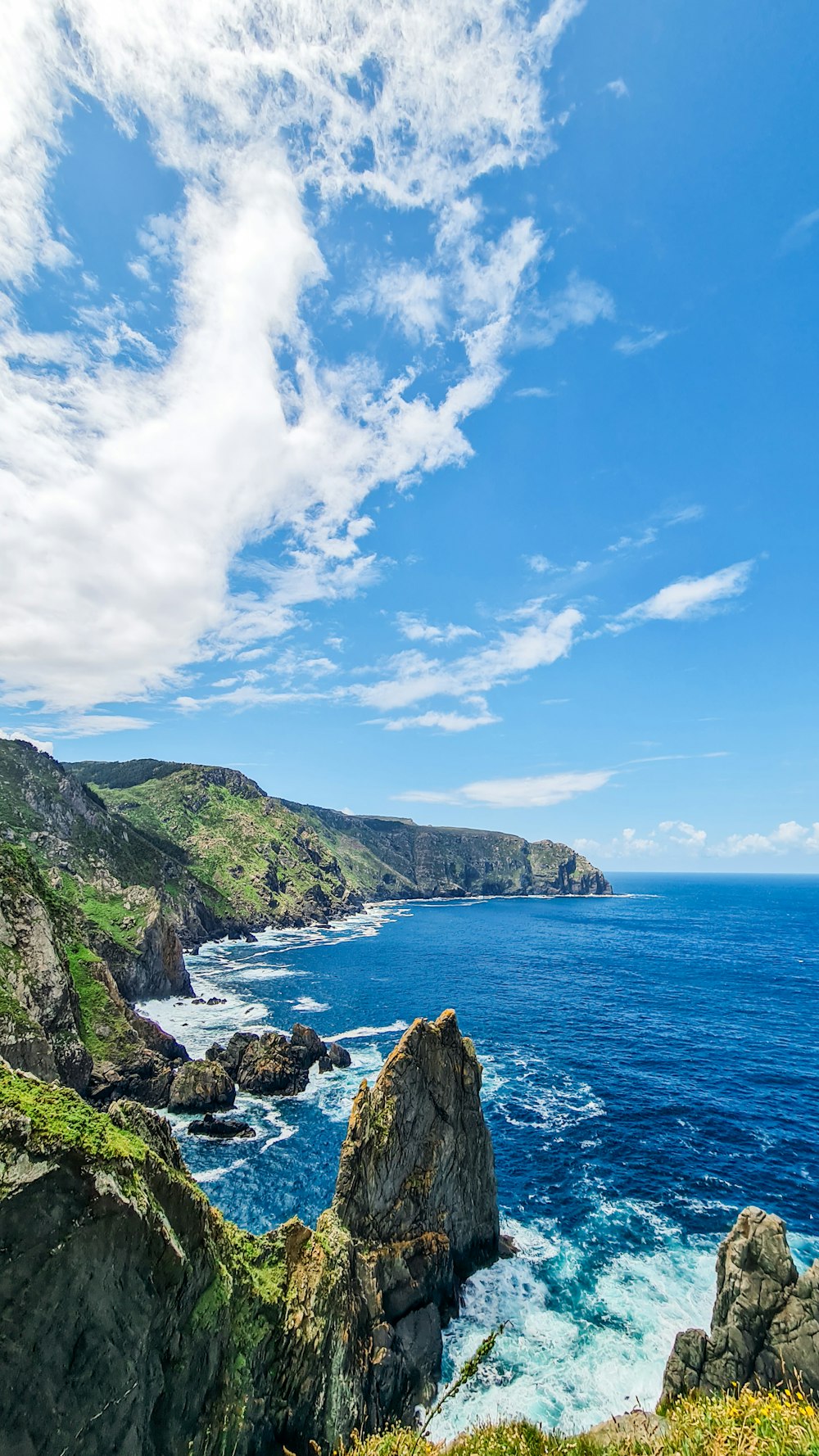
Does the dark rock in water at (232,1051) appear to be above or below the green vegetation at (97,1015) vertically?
below

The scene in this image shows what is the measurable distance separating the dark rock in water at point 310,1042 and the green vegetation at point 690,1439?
59.7 meters

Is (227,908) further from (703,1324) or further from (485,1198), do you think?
(703,1324)

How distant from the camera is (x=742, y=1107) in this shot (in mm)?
57344

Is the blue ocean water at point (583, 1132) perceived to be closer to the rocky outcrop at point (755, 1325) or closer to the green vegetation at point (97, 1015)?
the rocky outcrop at point (755, 1325)

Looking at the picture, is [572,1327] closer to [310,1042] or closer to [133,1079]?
[310,1042]

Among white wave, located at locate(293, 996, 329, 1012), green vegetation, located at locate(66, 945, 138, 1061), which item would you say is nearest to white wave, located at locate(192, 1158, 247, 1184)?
green vegetation, located at locate(66, 945, 138, 1061)

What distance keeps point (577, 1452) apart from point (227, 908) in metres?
170

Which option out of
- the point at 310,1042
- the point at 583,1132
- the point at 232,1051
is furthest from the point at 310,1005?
the point at 583,1132

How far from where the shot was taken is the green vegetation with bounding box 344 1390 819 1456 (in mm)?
9641

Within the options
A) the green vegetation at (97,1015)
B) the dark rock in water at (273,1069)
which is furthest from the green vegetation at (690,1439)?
the green vegetation at (97,1015)

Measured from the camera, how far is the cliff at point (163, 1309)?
11688 mm

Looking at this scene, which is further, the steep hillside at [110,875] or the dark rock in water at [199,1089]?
the steep hillside at [110,875]

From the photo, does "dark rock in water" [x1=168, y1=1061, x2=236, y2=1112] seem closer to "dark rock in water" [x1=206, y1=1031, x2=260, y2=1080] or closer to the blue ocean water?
the blue ocean water

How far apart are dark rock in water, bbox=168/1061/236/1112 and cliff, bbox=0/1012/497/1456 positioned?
33910mm
